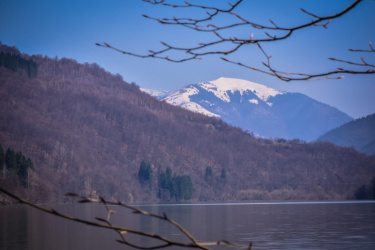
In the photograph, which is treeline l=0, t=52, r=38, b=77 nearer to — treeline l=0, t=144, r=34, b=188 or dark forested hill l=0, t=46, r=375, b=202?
dark forested hill l=0, t=46, r=375, b=202

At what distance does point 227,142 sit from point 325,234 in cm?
14600

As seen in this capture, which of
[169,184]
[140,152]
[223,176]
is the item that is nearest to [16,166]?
[169,184]

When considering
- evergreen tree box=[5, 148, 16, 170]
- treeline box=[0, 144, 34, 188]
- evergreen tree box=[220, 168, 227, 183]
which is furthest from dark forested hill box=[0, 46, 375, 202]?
evergreen tree box=[5, 148, 16, 170]

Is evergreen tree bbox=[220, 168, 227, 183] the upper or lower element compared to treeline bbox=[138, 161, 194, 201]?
upper

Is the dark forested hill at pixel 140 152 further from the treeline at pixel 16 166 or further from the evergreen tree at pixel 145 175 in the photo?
the treeline at pixel 16 166

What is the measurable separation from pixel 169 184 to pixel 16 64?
6745 cm

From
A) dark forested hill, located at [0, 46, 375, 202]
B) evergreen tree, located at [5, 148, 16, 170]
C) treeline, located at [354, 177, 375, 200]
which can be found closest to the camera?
evergreen tree, located at [5, 148, 16, 170]

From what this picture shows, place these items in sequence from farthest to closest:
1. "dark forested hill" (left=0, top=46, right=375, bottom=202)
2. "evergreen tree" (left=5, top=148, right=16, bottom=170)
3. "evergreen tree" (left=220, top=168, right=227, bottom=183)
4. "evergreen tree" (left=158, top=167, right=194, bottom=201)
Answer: "evergreen tree" (left=220, top=168, right=227, bottom=183)
"evergreen tree" (left=158, top=167, right=194, bottom=201)
"dark forested hill" (left=0, top=46, right=375, bottom=202)
"evergreen tree" (left=5, top=148, right=16, bottom=170)

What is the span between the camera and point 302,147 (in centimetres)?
18562

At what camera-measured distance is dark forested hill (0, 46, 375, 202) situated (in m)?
122

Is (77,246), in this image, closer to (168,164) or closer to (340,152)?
(168,164)

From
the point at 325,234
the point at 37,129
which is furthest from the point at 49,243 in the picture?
the point at 37,129

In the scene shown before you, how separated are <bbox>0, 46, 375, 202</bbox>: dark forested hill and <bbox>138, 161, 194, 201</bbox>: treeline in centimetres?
137

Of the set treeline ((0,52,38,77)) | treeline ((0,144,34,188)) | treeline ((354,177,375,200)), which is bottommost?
treeline ((354,177,375,200))
